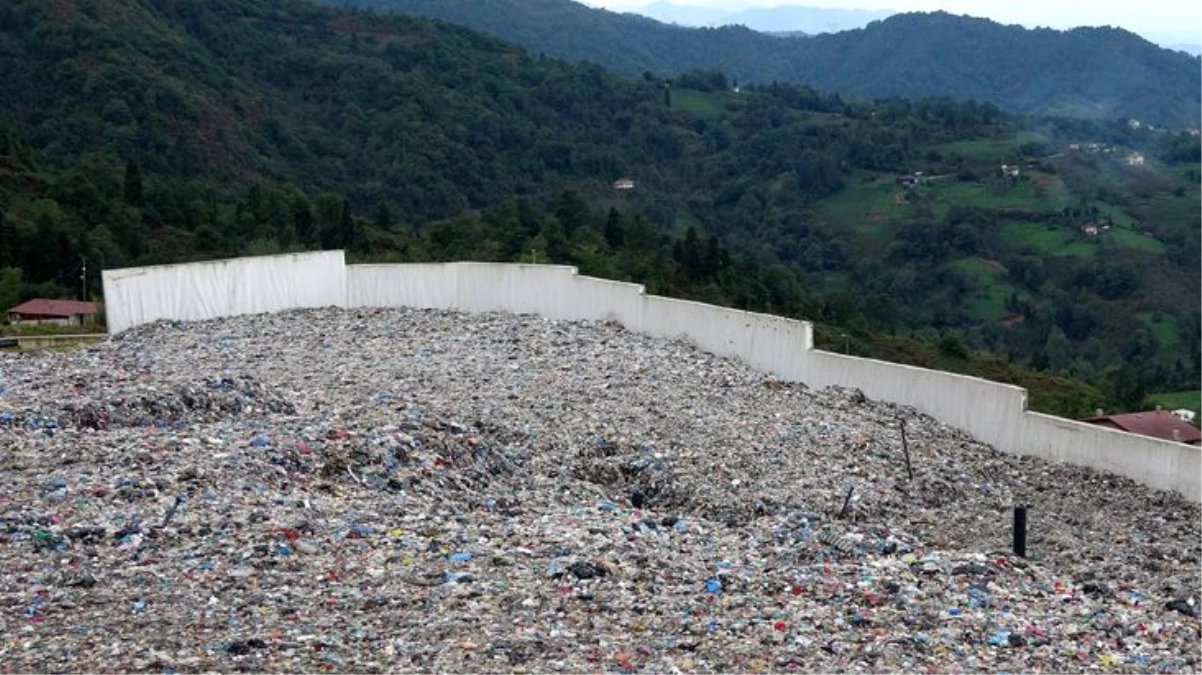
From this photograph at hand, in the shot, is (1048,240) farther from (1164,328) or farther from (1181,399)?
(1181,399)

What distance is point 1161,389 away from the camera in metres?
66.2

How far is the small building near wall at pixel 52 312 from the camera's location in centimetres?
3137

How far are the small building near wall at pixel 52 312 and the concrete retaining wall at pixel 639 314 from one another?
8.34m

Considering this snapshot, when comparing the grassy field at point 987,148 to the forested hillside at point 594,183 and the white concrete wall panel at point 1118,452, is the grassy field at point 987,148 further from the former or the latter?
the white concrete wall panel at point 1118,452

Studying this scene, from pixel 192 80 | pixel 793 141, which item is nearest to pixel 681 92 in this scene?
pixel 793 141

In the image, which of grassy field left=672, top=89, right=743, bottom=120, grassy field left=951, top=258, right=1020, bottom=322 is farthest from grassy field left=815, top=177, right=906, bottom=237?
grassy field left=672, top=89, right=743, bottom=120

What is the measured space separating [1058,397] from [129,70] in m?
53.8

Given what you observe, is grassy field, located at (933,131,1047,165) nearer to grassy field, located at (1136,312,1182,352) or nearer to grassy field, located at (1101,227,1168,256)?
grassy field, located at (1101,227,1168,256)

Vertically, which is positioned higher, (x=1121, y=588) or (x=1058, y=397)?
(x=1121, y=588)

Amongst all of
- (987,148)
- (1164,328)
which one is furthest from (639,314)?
(987,148)

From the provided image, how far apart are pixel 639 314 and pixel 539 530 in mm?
11301

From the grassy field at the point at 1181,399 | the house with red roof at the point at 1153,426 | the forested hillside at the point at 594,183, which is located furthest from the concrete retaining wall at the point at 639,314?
the grassy field at the point at 1181,399

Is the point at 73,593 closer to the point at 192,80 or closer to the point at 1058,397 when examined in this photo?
the point at 1058,397

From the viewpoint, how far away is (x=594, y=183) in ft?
346
